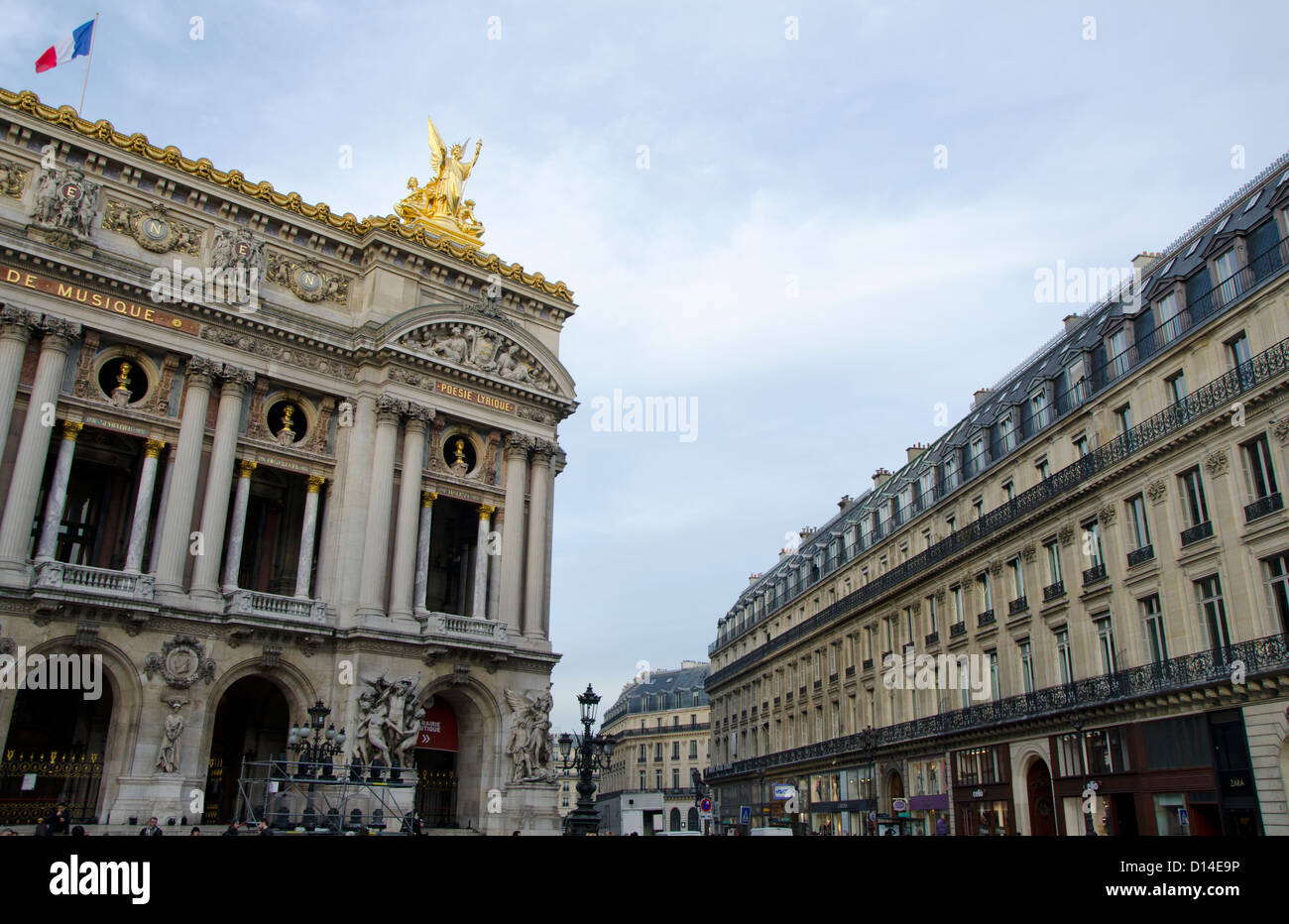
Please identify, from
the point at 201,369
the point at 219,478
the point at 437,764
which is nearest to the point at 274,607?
the point at 219,478

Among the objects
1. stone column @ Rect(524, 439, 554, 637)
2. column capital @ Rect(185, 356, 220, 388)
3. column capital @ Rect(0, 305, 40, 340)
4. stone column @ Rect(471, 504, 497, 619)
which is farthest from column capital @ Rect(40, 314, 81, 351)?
stone column @ Rect(524, 439, 554, 637)

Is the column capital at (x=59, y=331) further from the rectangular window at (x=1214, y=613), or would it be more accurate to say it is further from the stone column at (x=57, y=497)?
the rectangular window at (x=1214, y=613)

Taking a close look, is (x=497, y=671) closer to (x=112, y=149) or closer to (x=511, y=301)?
(x=511, y=301)

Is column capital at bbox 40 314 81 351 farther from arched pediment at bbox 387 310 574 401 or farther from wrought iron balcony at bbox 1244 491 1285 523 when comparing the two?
wrought iron balcony at bbox 1244 491 1285 523

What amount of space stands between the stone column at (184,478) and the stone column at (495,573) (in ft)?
34.3

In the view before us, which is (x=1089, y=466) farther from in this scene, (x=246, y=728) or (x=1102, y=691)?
(x=246, y=728)

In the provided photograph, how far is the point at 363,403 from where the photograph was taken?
114 feet

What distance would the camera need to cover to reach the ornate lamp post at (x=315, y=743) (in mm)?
27000

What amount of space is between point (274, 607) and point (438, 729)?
7.19m

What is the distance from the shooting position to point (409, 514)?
3438 centimetres

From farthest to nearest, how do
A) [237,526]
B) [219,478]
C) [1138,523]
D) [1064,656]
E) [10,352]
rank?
[1064,656]
[1138,523]
[237,526]
[219,478]
[10,352]

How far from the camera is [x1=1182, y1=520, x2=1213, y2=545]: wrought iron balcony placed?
98.8 ft

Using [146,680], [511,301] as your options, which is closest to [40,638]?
[146,680]

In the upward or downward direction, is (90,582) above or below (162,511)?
below
